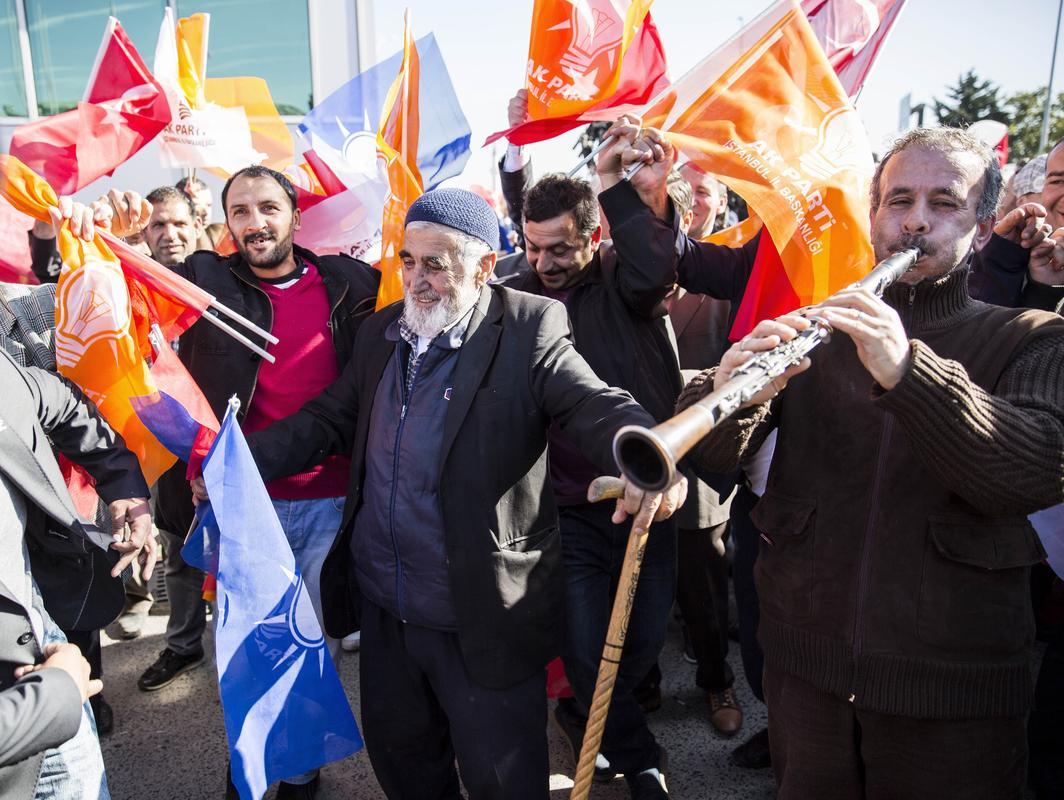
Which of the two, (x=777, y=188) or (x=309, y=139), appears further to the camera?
(x=309, y=139)

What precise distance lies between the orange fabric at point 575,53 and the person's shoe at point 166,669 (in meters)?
3.05

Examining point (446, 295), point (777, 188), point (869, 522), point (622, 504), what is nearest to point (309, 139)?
point (446, 295)

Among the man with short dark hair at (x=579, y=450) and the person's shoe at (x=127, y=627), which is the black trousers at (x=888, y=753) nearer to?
the man with short dark hair at (x=579, y=450)

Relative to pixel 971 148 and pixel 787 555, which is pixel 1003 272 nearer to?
pixel 971 148

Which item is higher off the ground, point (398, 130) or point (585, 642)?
point (398, 130)

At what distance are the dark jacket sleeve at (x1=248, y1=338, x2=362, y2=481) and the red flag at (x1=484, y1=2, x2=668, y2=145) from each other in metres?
1.19

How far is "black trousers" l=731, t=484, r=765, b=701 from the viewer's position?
10.9 ft

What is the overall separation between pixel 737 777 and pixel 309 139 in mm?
3689

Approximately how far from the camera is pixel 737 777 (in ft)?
10.8

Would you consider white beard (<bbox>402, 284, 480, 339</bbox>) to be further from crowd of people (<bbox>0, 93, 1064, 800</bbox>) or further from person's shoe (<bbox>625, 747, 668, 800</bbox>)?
person's shoe (<bbox>625, 747, 668, 800</bbox>)

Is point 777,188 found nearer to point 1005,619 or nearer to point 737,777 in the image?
point 1005,619

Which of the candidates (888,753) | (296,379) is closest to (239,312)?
(296,379)

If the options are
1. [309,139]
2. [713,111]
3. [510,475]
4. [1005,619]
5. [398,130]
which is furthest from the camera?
[309,139]

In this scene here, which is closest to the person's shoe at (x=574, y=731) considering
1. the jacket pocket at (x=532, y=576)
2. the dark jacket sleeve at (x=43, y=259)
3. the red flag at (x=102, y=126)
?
the jacket pocket at (x=532, y=576)
